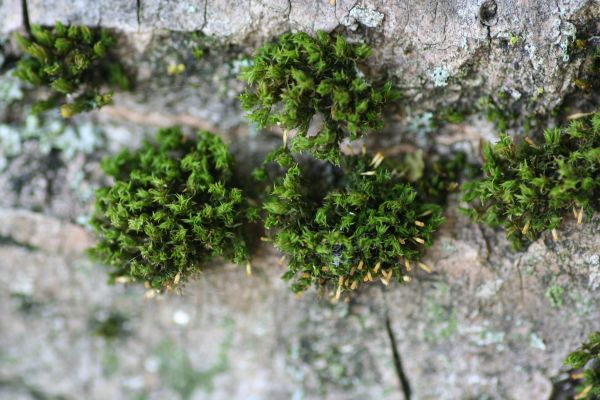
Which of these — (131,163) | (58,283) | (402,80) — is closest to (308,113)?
(402,80)

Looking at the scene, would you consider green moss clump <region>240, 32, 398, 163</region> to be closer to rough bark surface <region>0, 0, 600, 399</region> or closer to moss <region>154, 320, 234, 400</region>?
rough bark surface <region>0, 0, 600, 399</region>

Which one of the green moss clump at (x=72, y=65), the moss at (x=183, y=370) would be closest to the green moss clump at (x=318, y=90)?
the green moss clump at (x=72, y=65)

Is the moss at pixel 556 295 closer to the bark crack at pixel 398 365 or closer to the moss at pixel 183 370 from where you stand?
the bark crack at pixel 398 365

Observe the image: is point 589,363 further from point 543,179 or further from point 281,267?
point 281,267

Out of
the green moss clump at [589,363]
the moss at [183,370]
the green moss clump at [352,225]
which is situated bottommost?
the green moss clump at [589,363]

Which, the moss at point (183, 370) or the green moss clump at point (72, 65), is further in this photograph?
the moss at point (183, 370)

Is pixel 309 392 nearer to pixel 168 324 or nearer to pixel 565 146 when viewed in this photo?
pixel 168 324
